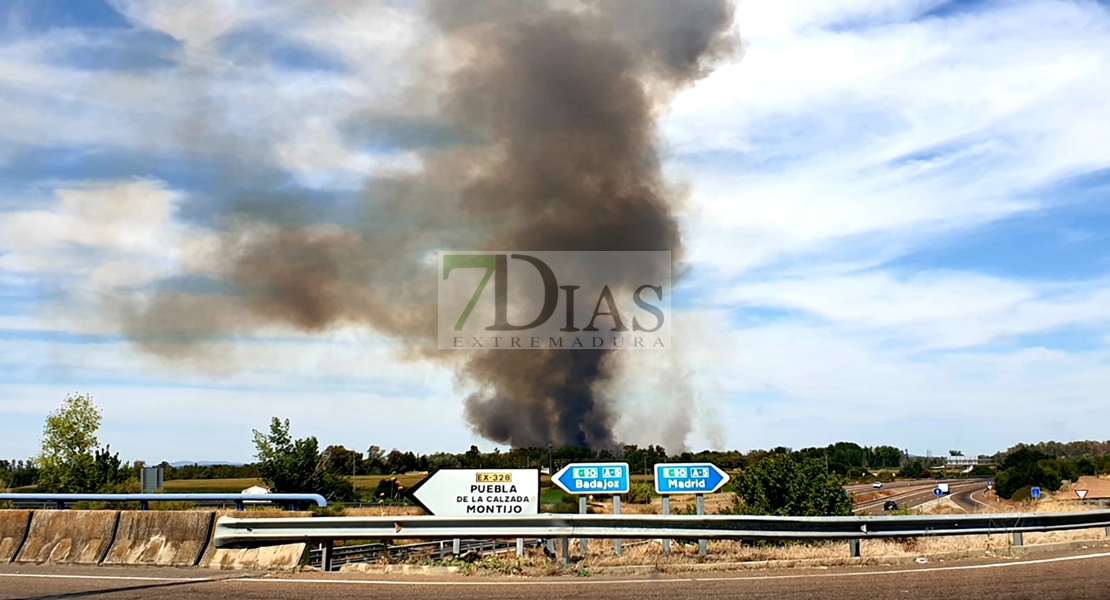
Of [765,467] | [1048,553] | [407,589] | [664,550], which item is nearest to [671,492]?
[664,550]

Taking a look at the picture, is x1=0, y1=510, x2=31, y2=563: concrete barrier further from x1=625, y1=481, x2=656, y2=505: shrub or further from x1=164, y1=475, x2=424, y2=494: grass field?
x1=164, y1=475, x2=424, y2=494: grass field

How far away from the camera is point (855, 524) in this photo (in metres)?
13.0

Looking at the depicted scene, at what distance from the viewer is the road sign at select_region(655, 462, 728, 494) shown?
17875 mm

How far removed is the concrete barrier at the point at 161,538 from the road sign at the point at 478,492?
3125mm

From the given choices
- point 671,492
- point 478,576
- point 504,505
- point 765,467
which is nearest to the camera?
point 478,576

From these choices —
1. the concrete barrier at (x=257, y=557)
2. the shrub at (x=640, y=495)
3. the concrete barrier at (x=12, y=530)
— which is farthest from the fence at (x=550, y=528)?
the shrub at (x=640, y=495)

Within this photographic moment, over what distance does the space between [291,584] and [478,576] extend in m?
2.42

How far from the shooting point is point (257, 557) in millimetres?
12828

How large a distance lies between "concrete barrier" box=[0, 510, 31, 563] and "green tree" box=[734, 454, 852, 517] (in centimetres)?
2185

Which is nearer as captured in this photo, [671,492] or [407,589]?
[407,589]

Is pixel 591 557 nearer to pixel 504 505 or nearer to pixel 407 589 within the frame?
pixel 504 505

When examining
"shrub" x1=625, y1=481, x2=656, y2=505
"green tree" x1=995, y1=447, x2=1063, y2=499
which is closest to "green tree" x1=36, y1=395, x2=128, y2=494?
"shrub" x1=625, y1=481, x2=656, y2=505

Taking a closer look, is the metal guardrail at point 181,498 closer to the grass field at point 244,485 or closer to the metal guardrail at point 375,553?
the metal guardrail at point 375,553

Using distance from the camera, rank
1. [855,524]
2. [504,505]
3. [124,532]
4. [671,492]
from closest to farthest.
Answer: [855,524], [124,532], [504,505], [671,492]
